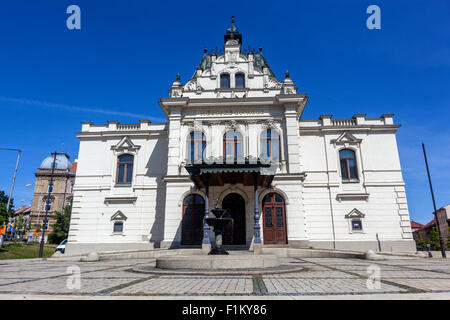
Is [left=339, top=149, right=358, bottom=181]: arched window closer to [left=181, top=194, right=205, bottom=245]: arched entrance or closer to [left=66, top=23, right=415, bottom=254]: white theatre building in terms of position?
[left=66, top=23, right=415, bottom=254]: white theatre building

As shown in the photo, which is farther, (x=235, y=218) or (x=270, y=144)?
(x=270, y=144)

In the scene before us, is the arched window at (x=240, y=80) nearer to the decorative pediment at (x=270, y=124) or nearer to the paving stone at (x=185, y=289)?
the decorative pediment at (x=270, y=124)

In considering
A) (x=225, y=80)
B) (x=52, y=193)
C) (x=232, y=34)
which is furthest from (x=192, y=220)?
(x=52, y=193)

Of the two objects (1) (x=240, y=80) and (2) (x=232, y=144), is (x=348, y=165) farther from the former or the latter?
(1) (x=240, y=80)

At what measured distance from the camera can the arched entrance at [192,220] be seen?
21266 mm

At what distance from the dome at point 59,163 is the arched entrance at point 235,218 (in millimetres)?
54508

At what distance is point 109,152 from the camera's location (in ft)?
83.0

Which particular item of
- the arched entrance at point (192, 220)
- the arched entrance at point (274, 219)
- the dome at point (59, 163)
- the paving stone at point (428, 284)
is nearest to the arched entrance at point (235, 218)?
the arched entrance at point (274, 219)

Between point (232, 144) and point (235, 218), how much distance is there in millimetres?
5854

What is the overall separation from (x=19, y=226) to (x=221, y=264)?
49.4 metres

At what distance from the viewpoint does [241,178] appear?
20000mm
